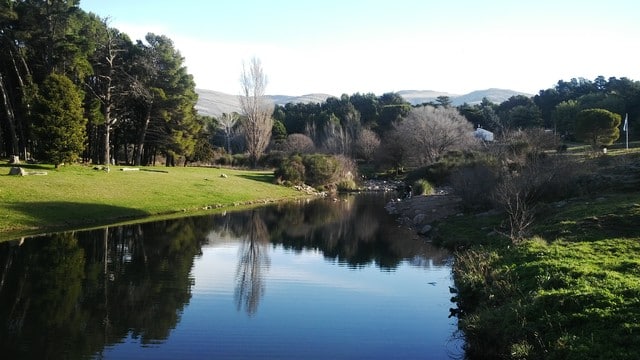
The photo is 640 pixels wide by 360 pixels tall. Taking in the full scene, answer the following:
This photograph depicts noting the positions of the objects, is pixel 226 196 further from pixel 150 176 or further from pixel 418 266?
pixel 418 266

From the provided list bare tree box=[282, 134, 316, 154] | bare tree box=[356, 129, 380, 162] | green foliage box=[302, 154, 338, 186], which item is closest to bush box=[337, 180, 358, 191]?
green foliage box=[302, 154, 338, 186]

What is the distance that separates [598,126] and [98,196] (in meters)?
37.7

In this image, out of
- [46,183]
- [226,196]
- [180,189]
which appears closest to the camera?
[46,183]

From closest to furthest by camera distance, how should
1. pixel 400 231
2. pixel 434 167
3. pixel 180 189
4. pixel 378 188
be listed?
pixel 400 231
pixel 180 189
pixel 434 167
pixel 378 188

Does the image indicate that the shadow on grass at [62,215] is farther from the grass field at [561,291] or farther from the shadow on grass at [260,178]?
the shadow on grass at [260,178]

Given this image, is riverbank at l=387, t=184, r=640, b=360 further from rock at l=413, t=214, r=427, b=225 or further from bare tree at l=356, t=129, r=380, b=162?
bare tree at l=356, t=129, r=380, b=162

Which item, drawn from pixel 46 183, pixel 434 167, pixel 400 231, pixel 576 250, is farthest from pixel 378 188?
pixel 576 250

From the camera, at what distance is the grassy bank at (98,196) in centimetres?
2389

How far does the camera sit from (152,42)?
172ft

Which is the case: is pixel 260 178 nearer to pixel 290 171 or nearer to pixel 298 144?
pixel 290 171

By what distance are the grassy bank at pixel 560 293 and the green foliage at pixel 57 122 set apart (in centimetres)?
2878

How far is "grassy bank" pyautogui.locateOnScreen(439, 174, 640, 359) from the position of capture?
7.75 metres

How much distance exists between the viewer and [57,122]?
33500 millimetres

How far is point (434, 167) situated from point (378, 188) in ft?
47.8
